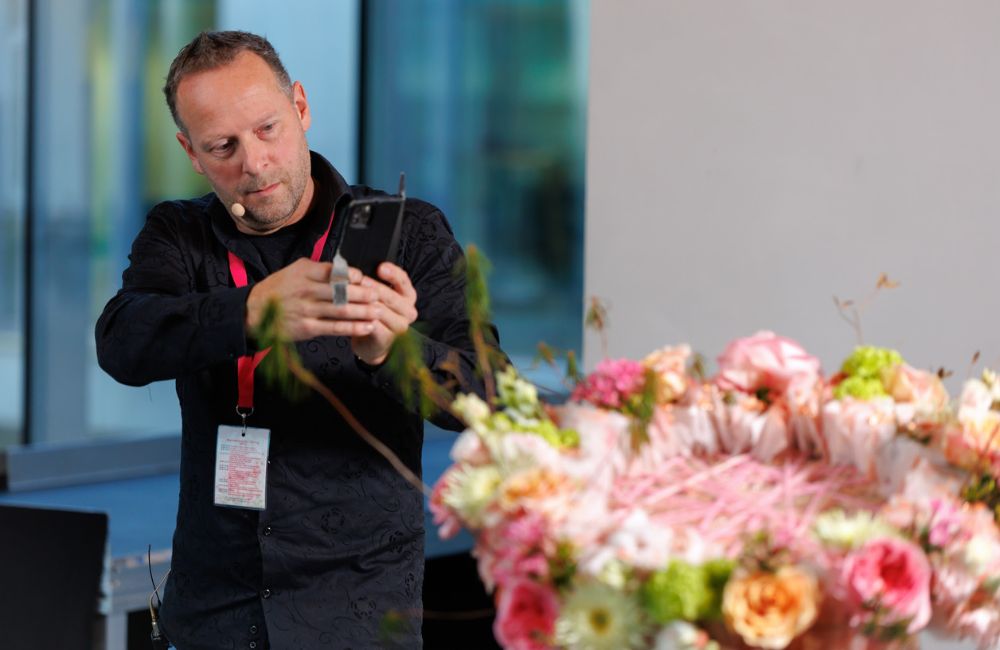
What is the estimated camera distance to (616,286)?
9.53ft

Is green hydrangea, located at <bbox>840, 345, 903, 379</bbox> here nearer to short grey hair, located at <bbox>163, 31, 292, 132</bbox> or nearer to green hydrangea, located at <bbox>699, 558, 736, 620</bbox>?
green hydrangea, located at <bbox>699, 558, 736, 620</bbox>

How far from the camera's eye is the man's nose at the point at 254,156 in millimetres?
1701

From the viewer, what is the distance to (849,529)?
930 mm

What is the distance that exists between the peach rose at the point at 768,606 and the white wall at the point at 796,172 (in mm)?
1668

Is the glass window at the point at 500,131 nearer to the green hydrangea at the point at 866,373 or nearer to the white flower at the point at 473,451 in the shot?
the green hydrangea at the point at 866,373

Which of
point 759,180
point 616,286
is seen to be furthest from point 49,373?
point 759,180

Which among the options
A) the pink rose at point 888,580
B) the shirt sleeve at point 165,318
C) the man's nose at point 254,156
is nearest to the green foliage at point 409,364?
the pink rose at point 888,580

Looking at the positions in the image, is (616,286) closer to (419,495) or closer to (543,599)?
(419,495)

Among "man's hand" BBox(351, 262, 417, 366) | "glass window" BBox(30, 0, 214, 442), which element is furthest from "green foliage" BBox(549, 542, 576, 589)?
"glass window" BBox(30, 0, 214, 442)

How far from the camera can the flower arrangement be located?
2.98 ft

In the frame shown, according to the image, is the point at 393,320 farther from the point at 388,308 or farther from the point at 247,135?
the point at 247,135

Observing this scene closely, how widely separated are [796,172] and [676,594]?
1891mm

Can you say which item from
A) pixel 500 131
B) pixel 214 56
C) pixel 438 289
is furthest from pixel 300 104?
pixel 500 131

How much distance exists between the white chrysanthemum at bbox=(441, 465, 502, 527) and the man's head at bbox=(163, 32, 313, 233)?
83 centimetres
